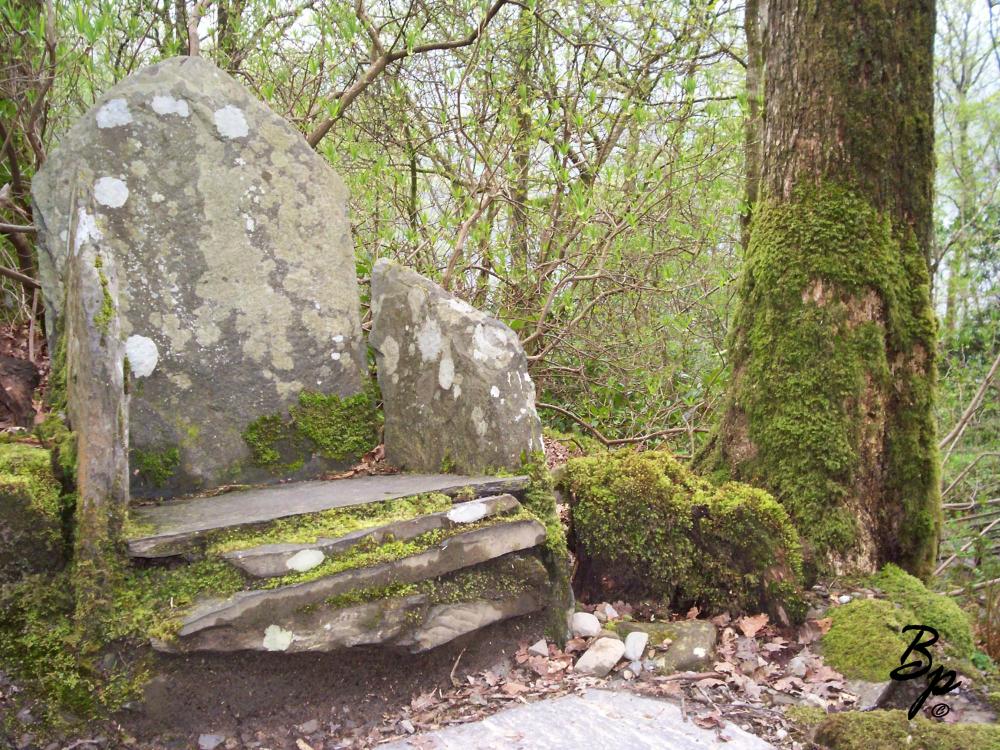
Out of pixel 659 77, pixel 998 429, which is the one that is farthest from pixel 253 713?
pixel 998 429

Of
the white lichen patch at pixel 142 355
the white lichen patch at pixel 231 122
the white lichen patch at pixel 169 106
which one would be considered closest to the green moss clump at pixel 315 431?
the white lichen patch at pixel 142 355

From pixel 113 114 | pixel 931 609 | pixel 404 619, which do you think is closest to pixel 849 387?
pixel 931 609

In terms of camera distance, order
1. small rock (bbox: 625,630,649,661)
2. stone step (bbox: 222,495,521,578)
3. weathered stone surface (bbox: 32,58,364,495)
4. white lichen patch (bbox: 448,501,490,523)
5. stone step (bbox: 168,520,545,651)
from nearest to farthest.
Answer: stone step (bbox: 168,520,545,651)
stone step (bbox: 222,495,521,578)
white lichen patch (bbox: 448,501,490,523)
small rock (bbox: 625,630,649,661)
weathered stone surface (bbox: 32,58,364,495)

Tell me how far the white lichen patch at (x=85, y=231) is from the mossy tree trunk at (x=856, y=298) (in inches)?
119

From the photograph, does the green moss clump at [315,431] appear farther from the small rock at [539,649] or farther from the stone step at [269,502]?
the small rock at [539,649]

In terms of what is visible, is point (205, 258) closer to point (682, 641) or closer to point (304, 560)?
point (304, 560)

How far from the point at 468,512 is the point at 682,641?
41.0 inches

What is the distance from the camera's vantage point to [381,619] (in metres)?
2.59

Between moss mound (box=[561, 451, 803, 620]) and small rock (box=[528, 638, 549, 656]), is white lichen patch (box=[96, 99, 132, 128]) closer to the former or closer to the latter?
moss mound (box=[561, 451, 803, 620])

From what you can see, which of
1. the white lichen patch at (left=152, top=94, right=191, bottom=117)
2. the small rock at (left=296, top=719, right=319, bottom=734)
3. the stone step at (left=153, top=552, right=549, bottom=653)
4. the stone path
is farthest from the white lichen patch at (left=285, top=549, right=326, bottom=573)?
the white lichen patch at (left=152, top=94, right=191, bottom=117)

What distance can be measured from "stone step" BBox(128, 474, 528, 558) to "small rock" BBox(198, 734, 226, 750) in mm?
596

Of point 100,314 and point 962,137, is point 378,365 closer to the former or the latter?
point 100,314

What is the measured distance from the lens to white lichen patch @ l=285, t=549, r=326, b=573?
2.47m

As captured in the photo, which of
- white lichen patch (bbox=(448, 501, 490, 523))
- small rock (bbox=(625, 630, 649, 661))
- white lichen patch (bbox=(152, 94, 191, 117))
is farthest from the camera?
white lichen patch (bbox=(152, 94, 191, 117))
